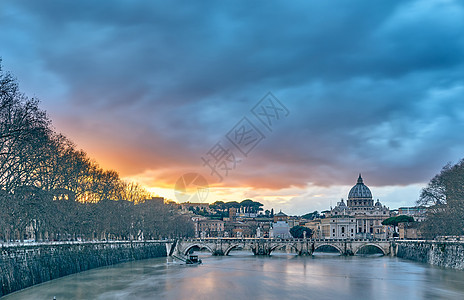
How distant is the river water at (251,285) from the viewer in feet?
169

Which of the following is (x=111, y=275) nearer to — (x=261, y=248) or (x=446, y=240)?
(x=446, y=240)

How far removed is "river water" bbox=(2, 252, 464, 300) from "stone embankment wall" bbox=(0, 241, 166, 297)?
4.13 feet

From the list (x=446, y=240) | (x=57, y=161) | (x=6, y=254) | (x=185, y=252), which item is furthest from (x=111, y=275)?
(x=185, y=252)

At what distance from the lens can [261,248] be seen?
456ft

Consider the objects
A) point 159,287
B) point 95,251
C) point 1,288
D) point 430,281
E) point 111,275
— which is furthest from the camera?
point 95,251

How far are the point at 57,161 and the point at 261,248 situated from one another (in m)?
83.0

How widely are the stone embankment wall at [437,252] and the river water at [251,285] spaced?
2.78 metres

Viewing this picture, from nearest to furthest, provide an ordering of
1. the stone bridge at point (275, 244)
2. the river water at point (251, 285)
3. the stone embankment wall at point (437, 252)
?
1. the river water at point (251, 285)
2. the stone embankment wall at point (437, 252)
3. the stone bridge at point (275, 244)

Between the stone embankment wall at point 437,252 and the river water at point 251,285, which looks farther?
the stone embankment wall at point 437,252

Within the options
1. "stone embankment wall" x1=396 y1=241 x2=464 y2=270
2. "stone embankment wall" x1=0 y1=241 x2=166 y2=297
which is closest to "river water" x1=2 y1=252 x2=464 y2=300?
"stone embankment wall" x1=0 y1=241 x2=166 y2=297

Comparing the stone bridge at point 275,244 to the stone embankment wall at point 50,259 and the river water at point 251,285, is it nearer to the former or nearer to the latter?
the stone embankment wall at point 50,259

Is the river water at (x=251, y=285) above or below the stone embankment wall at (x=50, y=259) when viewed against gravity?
below

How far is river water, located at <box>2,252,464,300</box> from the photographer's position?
169 ft

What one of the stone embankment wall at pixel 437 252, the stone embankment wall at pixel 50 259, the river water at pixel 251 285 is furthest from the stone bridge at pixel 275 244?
the river water at pixel 251 285
